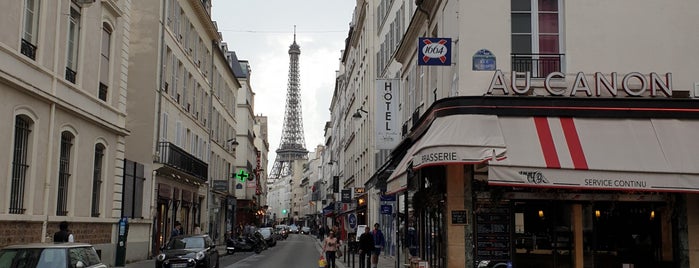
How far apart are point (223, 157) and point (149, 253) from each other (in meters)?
24.8

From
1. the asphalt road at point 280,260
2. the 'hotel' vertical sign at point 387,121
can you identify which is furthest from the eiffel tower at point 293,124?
the 'hotel' vertical sign at point 387,121

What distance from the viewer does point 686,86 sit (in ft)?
47.3

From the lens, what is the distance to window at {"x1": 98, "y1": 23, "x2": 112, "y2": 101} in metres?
22.8

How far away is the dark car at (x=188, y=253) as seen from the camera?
1934 centimetres

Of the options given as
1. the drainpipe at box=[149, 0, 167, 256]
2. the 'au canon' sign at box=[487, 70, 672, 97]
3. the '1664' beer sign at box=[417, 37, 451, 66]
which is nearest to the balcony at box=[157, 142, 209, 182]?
the drainpipe at box=[149, 0, 167, 256]

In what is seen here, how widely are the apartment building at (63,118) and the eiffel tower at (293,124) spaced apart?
13110 centimetres

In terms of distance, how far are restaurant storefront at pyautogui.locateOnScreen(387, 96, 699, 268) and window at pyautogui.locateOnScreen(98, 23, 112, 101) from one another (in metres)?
12.9

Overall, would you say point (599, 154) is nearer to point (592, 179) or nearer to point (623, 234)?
point (592, 179)

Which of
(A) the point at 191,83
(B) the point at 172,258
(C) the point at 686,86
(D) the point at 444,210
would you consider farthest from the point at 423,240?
(A) the point at 191,83

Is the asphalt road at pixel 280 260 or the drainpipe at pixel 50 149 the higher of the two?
the drainpipe at pixel 50 149

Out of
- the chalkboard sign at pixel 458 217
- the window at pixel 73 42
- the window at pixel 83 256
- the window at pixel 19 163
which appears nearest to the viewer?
the window at pixel 83 256

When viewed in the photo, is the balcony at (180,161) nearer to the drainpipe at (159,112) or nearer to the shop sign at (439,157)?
the drainpipe at (159,112)

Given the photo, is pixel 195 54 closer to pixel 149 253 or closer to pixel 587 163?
pixel 149 253

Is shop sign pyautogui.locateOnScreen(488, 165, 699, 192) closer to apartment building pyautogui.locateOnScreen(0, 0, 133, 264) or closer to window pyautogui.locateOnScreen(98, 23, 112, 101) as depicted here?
apartment building pyautogui.locateOnScreen(0, 0, 133, 264)
